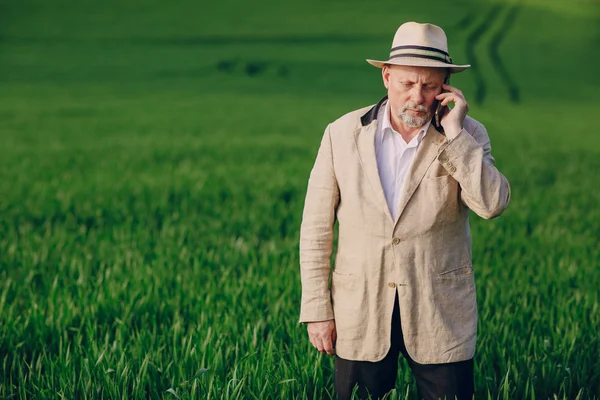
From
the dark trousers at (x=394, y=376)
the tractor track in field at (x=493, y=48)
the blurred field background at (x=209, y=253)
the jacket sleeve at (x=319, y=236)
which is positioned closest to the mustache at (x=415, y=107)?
the jacket sleeve at (x=319, y=236)

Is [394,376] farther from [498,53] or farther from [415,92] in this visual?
[498,53]

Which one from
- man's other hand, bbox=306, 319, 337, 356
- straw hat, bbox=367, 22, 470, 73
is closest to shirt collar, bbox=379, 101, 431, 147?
straw hat, bbox=367, 22, 470, 73

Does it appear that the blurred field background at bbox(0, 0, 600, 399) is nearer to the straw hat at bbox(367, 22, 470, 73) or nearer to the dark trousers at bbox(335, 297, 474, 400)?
the dark trousers at bbox(335, 297, 474, 400)

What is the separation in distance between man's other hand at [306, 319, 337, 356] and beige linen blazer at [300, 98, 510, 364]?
0.07 meters

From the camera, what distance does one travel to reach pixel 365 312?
3.04 m

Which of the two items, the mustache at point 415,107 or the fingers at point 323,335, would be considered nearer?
the mustache at point 415,107

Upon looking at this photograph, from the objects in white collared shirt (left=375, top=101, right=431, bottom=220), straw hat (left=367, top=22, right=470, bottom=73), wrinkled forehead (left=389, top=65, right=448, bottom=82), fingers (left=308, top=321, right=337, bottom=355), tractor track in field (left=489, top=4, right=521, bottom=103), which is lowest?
fingers (left=308, top=321, right=337, bottom=355)

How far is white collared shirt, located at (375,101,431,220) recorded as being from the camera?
299 centimetres

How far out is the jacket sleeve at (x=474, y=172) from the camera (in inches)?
111

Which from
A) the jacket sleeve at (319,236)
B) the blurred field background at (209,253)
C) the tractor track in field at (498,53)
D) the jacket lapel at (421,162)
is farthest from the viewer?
the tractor track in field at (498,53)

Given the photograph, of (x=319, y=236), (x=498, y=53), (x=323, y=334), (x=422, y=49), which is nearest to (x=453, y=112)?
(x=422, y=49)

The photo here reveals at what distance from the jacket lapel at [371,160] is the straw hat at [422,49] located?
0.29m

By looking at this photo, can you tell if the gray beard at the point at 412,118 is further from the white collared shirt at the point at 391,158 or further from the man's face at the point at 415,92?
the white collared shirt at the point at 391,158

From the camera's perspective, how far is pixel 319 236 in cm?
311
